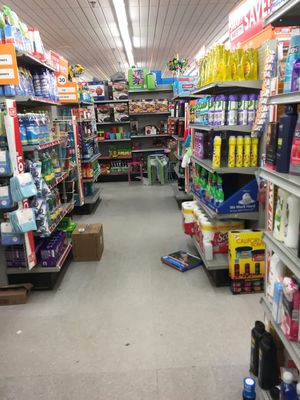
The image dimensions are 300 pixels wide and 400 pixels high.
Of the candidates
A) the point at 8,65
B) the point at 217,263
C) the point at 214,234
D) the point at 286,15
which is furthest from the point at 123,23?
the point at 286,15

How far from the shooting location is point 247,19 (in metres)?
3.58

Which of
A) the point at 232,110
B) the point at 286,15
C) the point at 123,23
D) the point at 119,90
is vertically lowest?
the point at 232,110

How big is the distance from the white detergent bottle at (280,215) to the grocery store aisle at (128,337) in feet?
3.52

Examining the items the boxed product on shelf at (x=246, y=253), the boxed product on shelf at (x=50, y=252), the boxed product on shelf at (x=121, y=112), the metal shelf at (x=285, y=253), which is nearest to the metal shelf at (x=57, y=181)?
the boxed product on shelf at (x=50, y=252)

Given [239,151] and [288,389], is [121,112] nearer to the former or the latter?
[239,151]

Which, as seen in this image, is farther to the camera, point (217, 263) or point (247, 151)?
point (217, 263)

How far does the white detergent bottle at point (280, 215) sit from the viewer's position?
1755mm

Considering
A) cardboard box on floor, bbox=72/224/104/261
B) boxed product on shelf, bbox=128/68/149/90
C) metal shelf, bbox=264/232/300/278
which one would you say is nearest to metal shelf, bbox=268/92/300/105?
metal shelf, bbox=264/232/300/278

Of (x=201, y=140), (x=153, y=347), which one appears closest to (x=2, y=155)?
(x=153, y=347)

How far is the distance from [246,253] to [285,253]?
1627 mm

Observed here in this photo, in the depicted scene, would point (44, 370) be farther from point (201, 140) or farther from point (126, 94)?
point (126, 94)

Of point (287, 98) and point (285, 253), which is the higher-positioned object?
point (287, 98)

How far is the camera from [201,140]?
161 inches

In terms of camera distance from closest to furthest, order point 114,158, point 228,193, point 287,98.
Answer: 1. point 287,98
2. point 228,193
3. point 114,158
